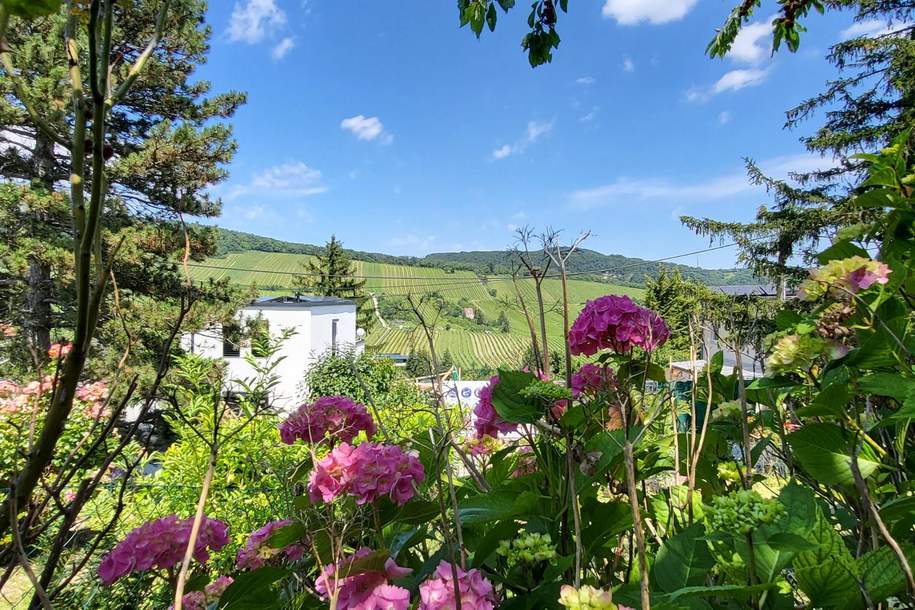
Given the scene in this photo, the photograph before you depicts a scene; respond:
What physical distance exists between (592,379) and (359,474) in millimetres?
569

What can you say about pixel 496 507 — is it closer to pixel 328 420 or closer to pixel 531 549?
pixel 531 549

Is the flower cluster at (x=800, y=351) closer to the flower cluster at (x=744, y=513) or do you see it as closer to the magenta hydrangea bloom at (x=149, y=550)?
the flower cluster at (x=744, y=513)

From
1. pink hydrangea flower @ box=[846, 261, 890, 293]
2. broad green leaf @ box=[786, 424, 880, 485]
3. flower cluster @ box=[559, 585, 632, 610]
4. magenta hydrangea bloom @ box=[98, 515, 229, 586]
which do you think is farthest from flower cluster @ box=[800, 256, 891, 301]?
magenta hydrangea bloom @ box=[98, 515, 229, 586]

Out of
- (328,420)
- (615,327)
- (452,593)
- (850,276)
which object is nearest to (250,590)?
(452,593)

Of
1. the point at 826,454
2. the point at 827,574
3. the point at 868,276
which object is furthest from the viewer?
the point at 868,276

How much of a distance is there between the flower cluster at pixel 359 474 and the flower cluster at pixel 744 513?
19.9 inches

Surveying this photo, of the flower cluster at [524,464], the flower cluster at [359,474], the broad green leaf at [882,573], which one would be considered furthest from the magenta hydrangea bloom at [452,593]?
the flower cluster at [524,464]

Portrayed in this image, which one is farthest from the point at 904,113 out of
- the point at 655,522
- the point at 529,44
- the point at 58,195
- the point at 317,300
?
the point at 317,300

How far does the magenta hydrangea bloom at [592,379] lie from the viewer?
3.35 ft

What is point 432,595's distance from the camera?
56 centimetres

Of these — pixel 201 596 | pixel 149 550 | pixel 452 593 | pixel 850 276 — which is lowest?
pixel 201 596

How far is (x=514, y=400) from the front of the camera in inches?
35.2

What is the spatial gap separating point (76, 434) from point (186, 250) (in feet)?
14.0

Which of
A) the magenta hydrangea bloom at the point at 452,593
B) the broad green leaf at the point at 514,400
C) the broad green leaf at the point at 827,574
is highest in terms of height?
the broad green leaf at the point at 514,400
